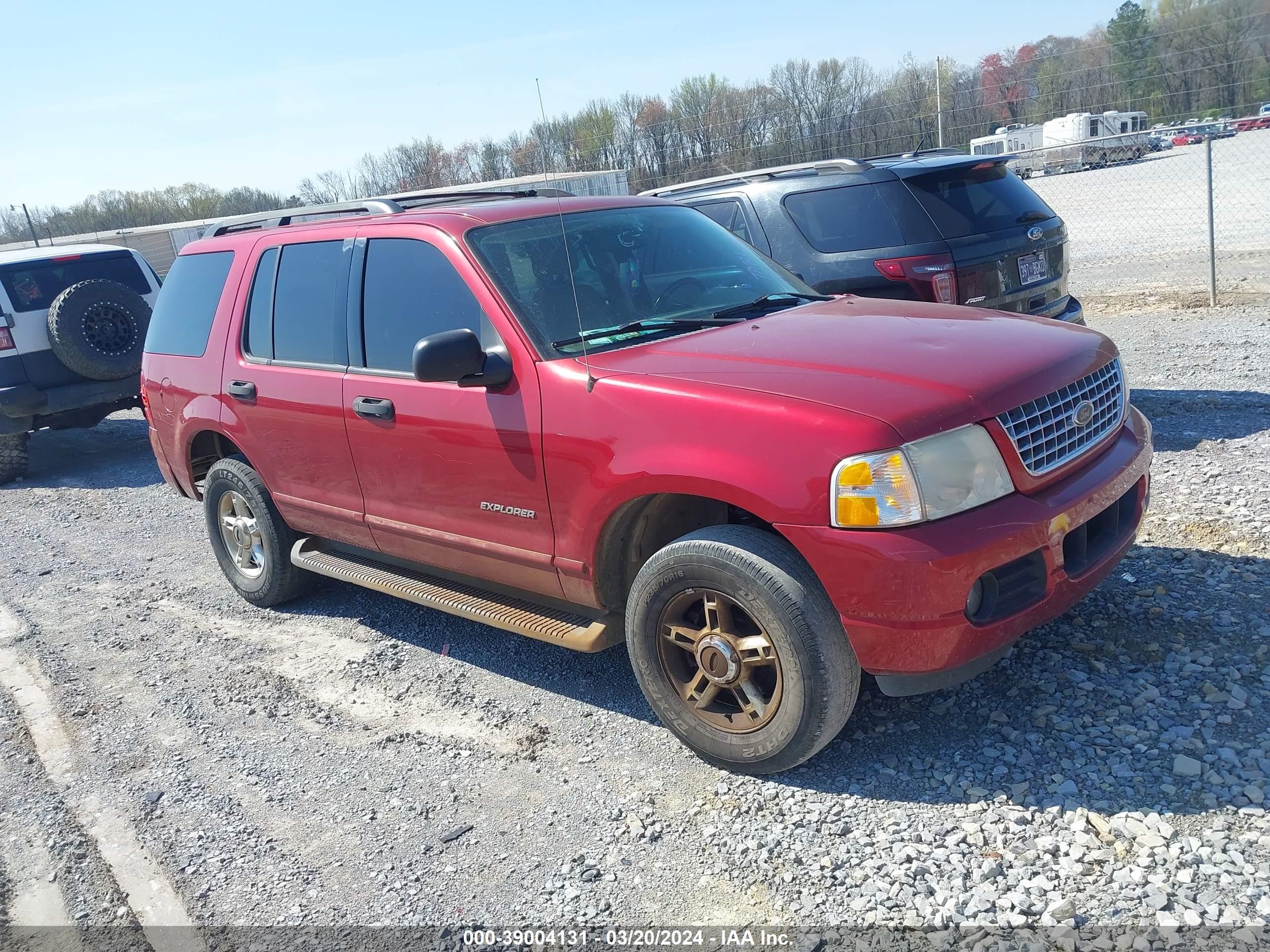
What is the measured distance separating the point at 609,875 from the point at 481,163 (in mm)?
6428

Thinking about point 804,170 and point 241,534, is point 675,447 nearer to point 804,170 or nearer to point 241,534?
point 241,534

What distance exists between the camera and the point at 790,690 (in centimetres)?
309

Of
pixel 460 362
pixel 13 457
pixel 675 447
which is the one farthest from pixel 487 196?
pixel 13 457

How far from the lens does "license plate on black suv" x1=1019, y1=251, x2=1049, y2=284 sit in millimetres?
6164

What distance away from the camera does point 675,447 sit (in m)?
3.19

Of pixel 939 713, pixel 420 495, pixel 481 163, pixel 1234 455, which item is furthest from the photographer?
pixel 481 163

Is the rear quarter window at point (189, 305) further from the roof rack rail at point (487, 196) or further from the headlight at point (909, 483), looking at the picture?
the headlight at point (909, 483)

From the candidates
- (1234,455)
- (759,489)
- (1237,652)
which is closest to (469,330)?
(759,489)

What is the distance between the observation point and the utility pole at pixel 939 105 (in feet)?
59.0

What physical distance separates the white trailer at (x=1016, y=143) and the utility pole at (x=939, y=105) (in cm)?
177

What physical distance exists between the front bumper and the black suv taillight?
291cm

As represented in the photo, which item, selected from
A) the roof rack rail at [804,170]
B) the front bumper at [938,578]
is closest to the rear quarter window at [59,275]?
the roof rack rail at [804,170]

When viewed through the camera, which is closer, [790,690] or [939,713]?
[790,690]

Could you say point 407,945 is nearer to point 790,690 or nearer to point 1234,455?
point 790,690
